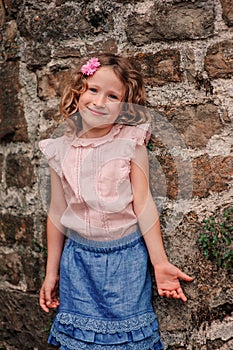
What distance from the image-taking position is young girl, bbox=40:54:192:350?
1.91 m

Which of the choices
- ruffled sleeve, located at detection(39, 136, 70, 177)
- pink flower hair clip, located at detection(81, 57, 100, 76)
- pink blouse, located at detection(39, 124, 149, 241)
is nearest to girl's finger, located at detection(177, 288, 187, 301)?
pink blouse, located at detection(39, 124, 149, 241)

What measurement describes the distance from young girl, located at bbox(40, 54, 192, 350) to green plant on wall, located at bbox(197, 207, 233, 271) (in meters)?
0.13

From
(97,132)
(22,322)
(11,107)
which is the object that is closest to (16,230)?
(22,322)

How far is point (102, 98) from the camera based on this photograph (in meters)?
1.89

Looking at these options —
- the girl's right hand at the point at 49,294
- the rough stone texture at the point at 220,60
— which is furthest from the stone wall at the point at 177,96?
the girl's right hand at the point at 49,294

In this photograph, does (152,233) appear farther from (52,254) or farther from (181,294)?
(52,254)

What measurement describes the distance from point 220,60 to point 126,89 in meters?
0.35

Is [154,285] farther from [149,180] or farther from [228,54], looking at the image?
[228,54]

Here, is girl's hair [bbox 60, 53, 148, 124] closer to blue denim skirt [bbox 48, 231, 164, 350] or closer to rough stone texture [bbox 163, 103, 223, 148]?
rough stone texture [bbox 163, 103, 223, 148]

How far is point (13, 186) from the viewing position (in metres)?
2.35

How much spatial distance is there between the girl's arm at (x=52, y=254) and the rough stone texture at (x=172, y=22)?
26.6 inches

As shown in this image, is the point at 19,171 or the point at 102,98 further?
the point at 19,171

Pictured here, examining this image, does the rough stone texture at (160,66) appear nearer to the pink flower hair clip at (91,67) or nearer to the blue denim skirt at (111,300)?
the pink flower hair clip at (91,67)

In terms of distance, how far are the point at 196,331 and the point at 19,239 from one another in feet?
2.87
